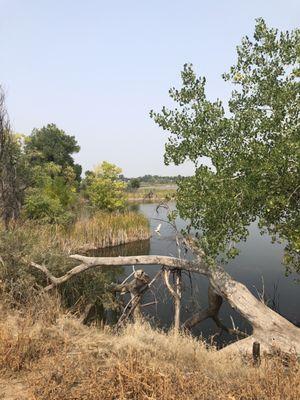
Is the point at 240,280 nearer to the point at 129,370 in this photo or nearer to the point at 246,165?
the point at 246,165

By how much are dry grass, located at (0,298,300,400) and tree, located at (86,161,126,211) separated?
25365 mm

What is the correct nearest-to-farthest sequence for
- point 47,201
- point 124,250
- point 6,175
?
point 6,175 → point 47,201 → point 124,250

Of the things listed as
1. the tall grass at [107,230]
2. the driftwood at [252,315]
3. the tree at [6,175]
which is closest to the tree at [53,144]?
the tall grass at [107,230]

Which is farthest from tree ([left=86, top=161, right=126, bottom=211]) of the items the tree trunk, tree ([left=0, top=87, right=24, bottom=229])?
the tree trunk

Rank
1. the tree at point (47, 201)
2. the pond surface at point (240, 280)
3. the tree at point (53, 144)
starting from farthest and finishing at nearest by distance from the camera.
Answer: the tree at point (53, 144) → the tree at point (47, 201) → the pond surface at point (240, 280)

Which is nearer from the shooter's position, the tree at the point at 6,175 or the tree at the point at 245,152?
the tree at the point at 245,152

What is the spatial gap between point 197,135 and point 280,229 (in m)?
3.04

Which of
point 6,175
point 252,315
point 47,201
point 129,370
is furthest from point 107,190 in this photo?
point 129,370

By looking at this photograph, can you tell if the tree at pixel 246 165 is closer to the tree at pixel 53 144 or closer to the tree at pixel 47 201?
the tree at pixel 47 201

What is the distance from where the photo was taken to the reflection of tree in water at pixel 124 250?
2402 centimetres

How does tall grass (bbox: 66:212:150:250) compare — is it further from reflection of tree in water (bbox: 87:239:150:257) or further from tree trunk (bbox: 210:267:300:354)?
tree trunk (bbox: 210:267:300:354)

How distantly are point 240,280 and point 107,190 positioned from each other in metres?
17.9

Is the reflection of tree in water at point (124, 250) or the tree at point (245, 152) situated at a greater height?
the tree at point (245, 152)

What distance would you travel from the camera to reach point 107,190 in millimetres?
32812
